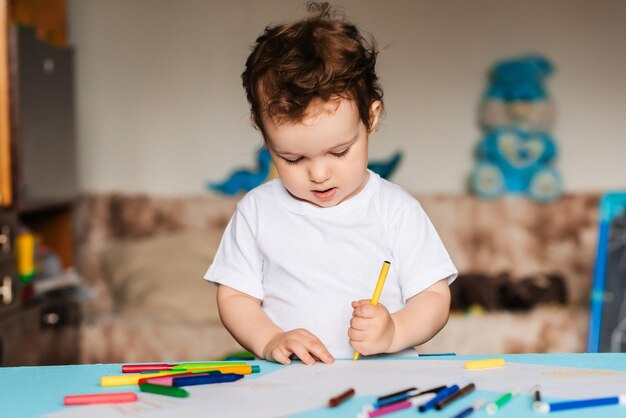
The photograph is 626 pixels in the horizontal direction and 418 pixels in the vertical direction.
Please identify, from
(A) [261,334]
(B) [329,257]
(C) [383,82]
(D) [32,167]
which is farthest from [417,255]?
(C) [383,82]

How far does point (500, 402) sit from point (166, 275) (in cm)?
231

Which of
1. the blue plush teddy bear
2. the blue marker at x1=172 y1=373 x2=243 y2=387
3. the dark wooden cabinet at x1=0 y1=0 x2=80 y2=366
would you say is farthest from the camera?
the blue plush teddy bear

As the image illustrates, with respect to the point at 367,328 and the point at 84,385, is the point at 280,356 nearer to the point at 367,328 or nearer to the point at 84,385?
the point at 367,328

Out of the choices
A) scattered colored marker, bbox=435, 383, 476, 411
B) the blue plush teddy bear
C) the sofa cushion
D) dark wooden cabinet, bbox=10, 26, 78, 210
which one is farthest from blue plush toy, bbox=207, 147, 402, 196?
scattered colored marker, bbox=435, 383, 476, 411

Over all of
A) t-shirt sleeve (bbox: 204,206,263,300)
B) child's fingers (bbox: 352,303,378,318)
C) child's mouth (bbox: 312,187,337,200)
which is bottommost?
child's fingers (bbox: 352,303,378,318)

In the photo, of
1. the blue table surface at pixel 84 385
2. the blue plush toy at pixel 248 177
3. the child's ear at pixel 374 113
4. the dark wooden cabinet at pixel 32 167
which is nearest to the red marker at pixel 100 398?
the blue table surface at pixel 84 385

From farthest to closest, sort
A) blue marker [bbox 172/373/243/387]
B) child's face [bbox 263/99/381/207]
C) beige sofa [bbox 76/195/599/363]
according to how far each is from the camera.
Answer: beige sofa [bbox 76/195/599/363], child's face [bbox 263/99/381/207], blue marker [bbox 172/373/243/387]

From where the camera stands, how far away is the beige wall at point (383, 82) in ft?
10.7

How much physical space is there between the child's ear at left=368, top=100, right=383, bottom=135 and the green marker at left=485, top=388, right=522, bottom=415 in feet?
1.58

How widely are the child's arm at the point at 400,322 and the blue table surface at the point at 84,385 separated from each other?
78 millimetres

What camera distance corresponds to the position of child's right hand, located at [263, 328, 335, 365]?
3.01 ft

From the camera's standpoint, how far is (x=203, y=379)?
81cm

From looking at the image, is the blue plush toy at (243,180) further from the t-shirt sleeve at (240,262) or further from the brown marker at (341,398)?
the brown marker at (341,398)

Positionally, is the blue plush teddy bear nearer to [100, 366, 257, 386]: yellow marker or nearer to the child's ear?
the child's ear
